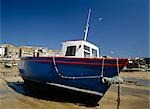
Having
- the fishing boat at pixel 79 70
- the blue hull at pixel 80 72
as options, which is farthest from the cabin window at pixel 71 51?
the blue hull at pixel 80 72

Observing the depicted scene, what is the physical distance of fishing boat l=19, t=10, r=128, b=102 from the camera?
31.7 feet

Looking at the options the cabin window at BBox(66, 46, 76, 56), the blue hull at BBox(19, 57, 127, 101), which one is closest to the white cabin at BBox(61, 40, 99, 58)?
the cabin window at BBox(66, 46, 76, 56)

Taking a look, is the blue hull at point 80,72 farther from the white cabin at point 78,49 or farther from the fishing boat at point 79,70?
the white cabin at point 78,49

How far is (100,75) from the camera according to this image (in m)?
9.78

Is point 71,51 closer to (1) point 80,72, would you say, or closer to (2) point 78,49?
(2) point 78,49

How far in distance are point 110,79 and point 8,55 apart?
9430 centimetres

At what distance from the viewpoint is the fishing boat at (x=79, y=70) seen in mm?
9648

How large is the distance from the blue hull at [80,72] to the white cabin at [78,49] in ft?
4.15

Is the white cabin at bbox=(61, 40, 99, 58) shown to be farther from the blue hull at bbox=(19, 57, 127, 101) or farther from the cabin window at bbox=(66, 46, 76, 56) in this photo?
the blue hull at bbox=(19, 57, 127, 101)

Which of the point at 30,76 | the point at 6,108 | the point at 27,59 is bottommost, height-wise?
the point at 6,108

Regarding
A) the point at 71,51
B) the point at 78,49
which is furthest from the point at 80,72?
the point at 71,51

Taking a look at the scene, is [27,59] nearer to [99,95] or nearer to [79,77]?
[79,77]

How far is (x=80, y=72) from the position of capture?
33.0 feet

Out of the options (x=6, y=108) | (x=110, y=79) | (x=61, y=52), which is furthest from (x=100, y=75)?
(x=6, y=108)
